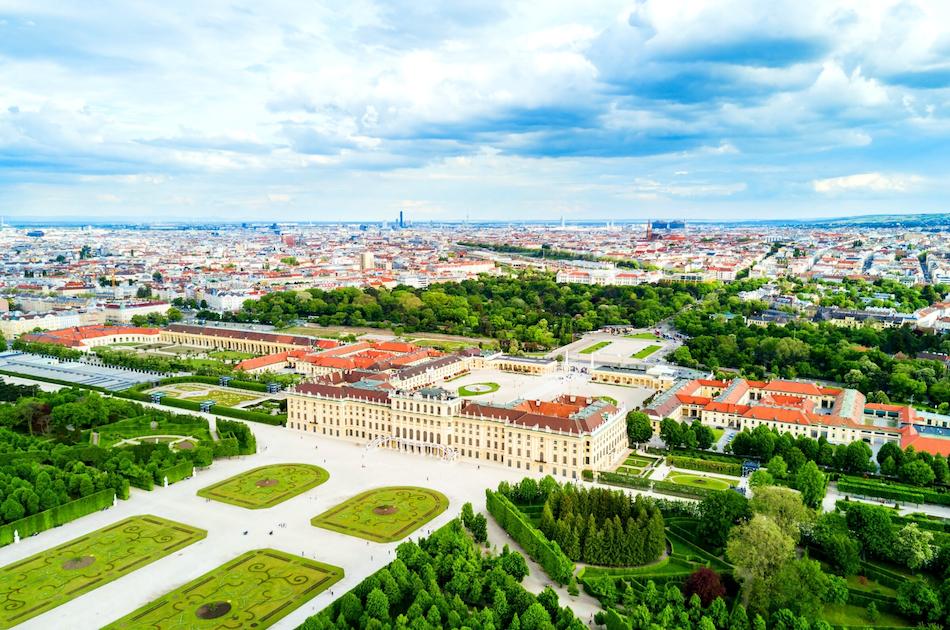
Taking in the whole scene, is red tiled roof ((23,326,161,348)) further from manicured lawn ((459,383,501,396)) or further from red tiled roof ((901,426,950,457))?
red tiled roof ((901,426,950,457))

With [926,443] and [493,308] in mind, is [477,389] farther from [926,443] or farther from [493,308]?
[493,308]

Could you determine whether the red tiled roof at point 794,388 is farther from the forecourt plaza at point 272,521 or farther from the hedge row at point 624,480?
the forecourt plaza at point 272,521

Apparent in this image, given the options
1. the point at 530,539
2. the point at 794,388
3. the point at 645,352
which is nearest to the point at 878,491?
the point at 794,388

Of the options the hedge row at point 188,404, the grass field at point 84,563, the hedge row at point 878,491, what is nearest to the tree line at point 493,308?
the hedge row at point 188,404

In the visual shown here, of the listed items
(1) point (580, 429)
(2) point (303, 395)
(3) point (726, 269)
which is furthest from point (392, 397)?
(3) point (726, 269)

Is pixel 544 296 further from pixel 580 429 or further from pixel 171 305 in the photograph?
pixel 580 429
